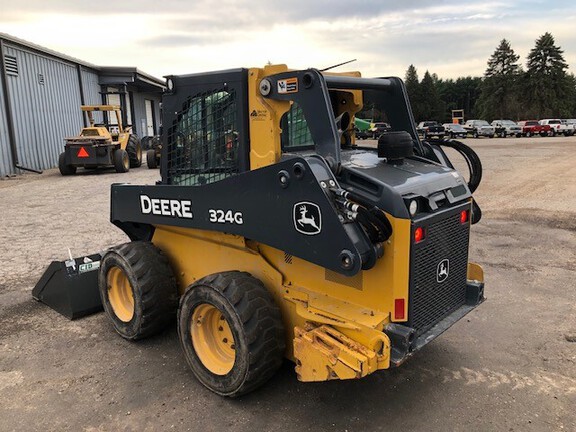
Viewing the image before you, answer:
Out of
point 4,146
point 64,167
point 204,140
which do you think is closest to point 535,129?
point 64,167

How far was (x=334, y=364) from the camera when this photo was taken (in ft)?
9.49

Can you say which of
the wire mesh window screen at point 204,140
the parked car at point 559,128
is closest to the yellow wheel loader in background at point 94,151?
the wire mesh window screen at point 204,140

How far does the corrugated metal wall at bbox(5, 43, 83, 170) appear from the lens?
743 inches

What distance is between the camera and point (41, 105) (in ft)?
67.3

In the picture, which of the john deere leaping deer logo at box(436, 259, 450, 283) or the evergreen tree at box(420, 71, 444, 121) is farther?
the evergreen tree at box(420, 71, 444, 121)

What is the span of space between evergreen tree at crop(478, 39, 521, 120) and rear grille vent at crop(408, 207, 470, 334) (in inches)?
2864

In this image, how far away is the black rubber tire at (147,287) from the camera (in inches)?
165

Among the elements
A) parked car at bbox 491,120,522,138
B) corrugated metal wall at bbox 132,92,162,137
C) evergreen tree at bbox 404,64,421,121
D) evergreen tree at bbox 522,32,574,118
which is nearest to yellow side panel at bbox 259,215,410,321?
corrugated metal wall at bbox 132,92,162,137

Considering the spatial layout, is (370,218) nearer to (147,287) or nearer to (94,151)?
(147,287)

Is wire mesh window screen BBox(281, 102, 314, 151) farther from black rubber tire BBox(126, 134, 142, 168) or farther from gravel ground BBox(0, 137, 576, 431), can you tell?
black rubber tire BBox(126, 134, 142, 168)

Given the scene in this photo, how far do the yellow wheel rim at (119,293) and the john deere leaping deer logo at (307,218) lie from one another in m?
2.27

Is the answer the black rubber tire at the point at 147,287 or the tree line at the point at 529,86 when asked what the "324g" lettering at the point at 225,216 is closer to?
the black rubber tire at the point at 147,287

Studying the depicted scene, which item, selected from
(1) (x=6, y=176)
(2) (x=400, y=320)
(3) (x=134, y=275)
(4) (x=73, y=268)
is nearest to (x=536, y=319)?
(2) (x=400, y=320)

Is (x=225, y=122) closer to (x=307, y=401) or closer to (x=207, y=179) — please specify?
(x=207, y=179)
